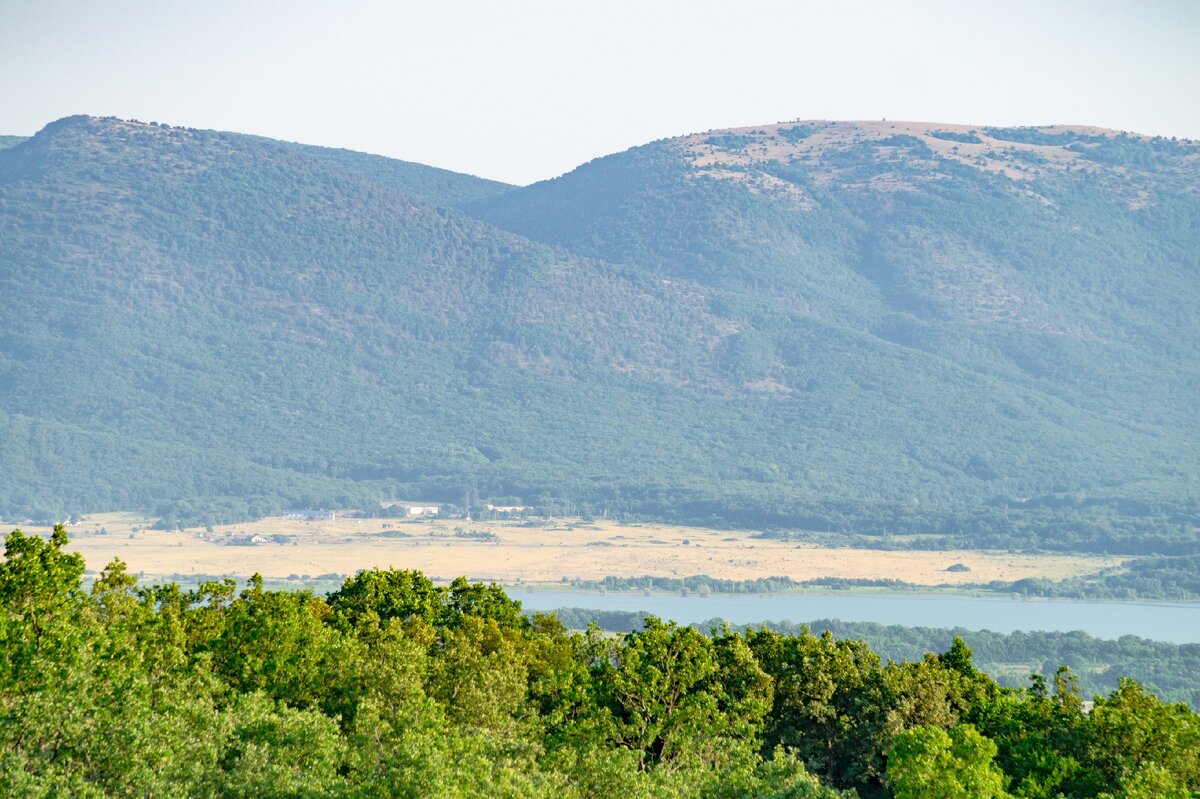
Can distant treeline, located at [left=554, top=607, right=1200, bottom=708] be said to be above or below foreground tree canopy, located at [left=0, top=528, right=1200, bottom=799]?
below

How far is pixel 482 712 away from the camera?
71.5 m

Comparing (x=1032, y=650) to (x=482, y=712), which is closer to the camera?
(x=482, y=712)

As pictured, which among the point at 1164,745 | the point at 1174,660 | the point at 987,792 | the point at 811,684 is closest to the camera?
the point at 987,792

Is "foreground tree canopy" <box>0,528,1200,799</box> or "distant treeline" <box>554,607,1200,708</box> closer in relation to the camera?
"foreground tree canopy" <box>0,528,1200,799</box>

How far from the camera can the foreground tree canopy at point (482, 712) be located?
56.6m

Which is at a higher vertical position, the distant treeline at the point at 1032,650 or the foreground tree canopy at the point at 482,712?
the foreground tree canopy at the point at 482,712

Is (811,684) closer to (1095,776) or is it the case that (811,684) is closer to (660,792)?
(1095,776)

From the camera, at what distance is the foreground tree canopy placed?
2228 inches

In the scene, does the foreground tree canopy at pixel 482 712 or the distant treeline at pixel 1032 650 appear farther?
the distant treeline at pixel 1032 650

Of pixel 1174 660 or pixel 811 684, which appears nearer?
pixel 811 684

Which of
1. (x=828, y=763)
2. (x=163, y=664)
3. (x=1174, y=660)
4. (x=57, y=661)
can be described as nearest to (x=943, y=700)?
(x=828, y=763)

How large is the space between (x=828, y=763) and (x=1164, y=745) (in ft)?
51.1

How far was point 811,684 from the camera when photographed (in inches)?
3130

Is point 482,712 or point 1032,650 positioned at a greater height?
point 482,712
